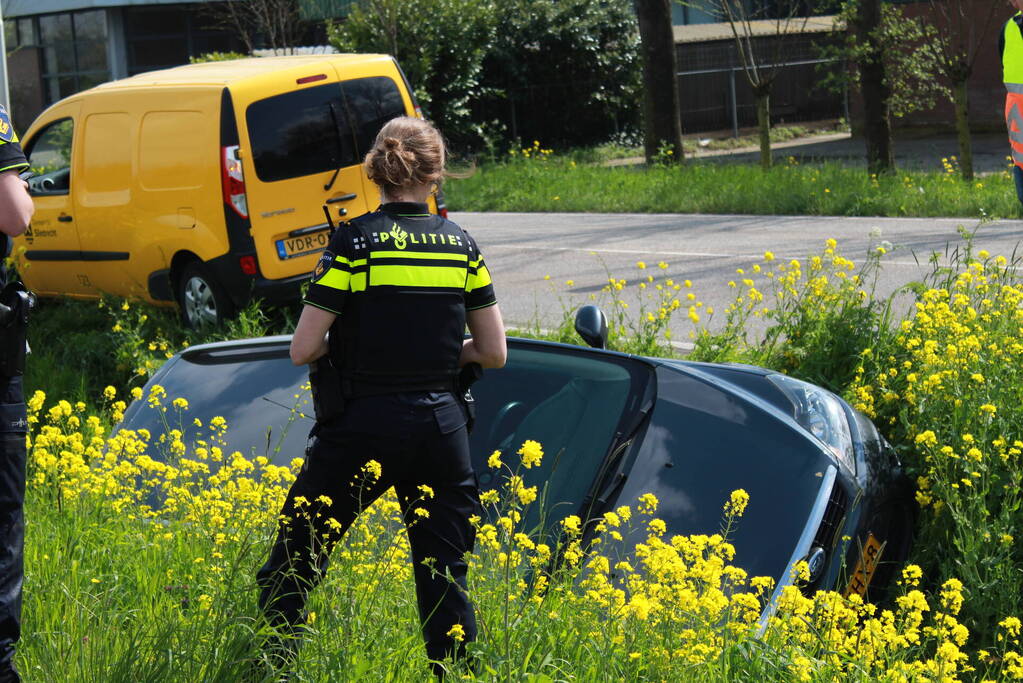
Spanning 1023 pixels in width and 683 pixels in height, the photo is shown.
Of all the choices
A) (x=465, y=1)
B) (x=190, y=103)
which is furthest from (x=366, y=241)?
(x=465, y=1)

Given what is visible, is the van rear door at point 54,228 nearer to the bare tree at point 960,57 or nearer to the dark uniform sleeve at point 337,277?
the dark uniform sleeve at point 337,277

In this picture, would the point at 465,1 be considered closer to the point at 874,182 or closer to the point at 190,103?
the point at 874,182

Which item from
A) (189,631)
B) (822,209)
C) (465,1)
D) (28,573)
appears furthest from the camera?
(465,1)

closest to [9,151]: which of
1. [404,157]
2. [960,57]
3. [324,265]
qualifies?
[324,265]

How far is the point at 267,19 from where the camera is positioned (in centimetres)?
2683

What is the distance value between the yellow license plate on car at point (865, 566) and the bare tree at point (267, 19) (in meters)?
22.1

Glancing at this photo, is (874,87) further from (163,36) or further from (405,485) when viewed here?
(163,36)

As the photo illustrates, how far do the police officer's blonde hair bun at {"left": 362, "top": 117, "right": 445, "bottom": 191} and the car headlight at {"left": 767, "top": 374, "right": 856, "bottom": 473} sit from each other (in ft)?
5.33

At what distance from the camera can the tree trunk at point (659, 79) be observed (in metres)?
20.5

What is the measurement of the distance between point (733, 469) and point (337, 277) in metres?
1.42

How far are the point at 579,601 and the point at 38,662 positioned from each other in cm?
143

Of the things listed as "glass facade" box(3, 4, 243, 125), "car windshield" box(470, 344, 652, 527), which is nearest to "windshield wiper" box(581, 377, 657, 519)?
"car windshield" box(470, 344, 652, 527)

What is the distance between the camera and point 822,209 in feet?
51.9

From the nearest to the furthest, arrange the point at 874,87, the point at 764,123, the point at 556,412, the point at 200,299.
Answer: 1. the point at 556,412
2. the point at 200,299
3. the point at 874,87
4. the point at 764,123
